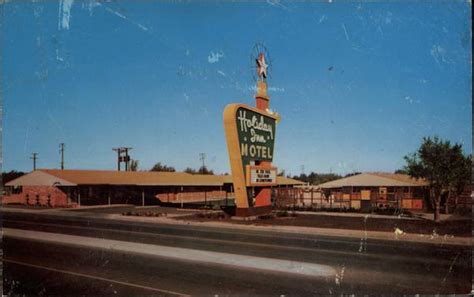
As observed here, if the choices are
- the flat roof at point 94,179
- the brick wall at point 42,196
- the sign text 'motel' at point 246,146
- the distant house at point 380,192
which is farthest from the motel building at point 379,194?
the brick wall at point 42,196

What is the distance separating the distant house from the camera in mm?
38219

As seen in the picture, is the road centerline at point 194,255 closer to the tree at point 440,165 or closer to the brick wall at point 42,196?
the tree at point 440,165

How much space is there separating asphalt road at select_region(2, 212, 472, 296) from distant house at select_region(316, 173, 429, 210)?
20.4 meters

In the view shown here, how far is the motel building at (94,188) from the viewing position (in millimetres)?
47906

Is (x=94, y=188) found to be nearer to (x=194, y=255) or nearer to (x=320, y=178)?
(x=194, y=255)

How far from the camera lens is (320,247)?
1756cm

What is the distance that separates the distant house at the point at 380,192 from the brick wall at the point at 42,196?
31.0 metres

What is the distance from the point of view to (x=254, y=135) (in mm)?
30094

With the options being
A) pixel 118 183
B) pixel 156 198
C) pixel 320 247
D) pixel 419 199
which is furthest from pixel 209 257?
pixel 156 198

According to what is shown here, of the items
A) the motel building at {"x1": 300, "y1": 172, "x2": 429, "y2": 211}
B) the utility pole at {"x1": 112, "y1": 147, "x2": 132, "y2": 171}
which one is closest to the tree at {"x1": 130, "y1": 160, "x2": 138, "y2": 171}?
the utility pole at {"x1": 112, "y1": 147, "x2": 132, "y2": 171}

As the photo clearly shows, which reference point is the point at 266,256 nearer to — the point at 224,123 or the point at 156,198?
the point at 224,123

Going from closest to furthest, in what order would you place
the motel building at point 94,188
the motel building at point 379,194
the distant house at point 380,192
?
the motel building at point 379,194 → the distant house at point 380,192 → the motel building at point 94,188

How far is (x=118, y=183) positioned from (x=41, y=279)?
128 ft

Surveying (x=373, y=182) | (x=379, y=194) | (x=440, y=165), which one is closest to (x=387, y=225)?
(x=440, y=165)
